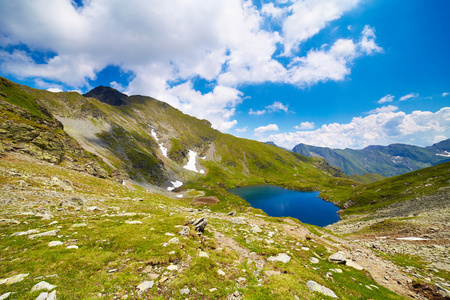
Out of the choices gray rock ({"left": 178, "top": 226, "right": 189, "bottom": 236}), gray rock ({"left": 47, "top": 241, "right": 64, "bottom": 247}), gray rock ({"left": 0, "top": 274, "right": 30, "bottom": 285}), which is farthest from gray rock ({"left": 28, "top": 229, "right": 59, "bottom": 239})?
gray rock ({"left": 178, "top": 226, "right": 189, "bottom": 236})

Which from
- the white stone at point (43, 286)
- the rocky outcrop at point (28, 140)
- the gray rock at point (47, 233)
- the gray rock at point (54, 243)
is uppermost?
the rocky outcrop at point (28, 140)

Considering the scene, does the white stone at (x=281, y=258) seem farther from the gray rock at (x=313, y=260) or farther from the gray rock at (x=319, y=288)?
the gray rock at (x=319, y=288)

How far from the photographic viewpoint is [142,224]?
1945 centimetres

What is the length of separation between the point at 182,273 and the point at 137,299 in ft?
11.0

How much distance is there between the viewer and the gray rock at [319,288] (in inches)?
476

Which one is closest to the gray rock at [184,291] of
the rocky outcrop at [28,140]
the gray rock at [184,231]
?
the gray rock at [184,231]

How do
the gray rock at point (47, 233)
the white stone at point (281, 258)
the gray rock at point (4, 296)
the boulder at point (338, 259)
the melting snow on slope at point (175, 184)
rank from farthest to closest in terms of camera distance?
the melting snow on slope at point (175, 184), the boulder at point (338, 259), the white stone at point (281, 258), the gray rock at point (47, 233), the gray rock at point (4, 296)

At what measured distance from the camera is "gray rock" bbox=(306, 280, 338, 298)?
12.1 meters

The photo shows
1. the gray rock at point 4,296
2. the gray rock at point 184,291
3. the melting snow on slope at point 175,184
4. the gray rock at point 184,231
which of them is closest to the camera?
the gray rock at point 4,296

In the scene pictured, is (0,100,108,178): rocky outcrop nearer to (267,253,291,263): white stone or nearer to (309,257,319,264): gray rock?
(267,253,291,263): white stone

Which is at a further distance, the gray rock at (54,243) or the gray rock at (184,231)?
the gray rock at (184,231)

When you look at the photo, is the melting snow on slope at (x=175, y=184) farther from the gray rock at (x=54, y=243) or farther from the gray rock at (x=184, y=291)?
the gray rock at (x=184, y=291)

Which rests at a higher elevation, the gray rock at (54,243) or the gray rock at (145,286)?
the gray rock at (54,243)

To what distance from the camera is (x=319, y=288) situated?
12.5 meters
